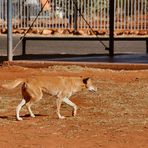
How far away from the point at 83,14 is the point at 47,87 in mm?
34483

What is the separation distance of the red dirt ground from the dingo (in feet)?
0.99

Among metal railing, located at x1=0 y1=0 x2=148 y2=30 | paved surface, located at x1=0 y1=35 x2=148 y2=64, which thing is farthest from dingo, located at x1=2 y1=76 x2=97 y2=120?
metal railing, located at x1=0 y1=0 x2=148 y2=30

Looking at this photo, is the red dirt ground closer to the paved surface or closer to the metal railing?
the paved surface

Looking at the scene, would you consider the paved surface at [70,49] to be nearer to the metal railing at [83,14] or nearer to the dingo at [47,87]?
the metal railing at [83,14]

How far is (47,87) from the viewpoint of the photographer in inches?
495

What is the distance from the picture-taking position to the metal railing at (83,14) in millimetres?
45250

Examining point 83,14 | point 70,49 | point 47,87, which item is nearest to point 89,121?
point 47,87

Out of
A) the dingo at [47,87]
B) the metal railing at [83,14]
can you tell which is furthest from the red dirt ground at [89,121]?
the metal railing at [83,14]

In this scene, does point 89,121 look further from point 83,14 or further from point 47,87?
point 83,14

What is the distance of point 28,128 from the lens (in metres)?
11.7

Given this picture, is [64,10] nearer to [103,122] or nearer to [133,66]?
[133,66]

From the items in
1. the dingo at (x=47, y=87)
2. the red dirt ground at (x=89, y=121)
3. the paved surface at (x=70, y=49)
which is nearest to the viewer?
the red dirt ground at (x=89, y=121)

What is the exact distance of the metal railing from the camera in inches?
1781

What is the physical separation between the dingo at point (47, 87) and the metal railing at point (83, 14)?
31815mm
